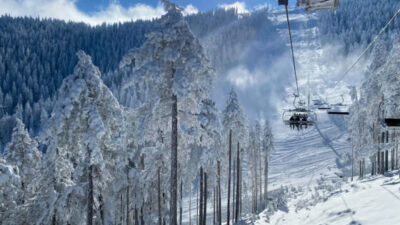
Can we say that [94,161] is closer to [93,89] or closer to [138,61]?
[93,89]

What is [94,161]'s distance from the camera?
12.3m

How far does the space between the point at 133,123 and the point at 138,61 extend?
14.6m

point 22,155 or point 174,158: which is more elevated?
point 174,158

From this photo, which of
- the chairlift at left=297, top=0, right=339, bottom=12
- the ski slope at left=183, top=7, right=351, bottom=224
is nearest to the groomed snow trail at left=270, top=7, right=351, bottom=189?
the ski slope at left=183, top=7, right=351, bottom=224

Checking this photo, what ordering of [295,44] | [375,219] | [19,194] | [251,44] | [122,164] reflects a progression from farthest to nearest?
[251,44], [295,44], [122,164], [19,194], [375,219]

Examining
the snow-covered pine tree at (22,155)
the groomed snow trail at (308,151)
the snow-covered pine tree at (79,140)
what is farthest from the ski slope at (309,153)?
the snow-covered pine tree at (79,140)

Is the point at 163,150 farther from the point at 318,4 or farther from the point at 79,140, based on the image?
the point at 318,4

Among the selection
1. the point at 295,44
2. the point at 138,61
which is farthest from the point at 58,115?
the point at 295,44

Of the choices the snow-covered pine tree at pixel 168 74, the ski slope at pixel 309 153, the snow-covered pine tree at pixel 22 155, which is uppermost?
the snow-covered pine tree at pixel 168 74

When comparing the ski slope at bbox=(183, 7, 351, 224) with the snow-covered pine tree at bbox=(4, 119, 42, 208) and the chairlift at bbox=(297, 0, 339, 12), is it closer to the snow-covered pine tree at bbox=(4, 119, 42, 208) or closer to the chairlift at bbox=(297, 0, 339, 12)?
the snow-covered pine tree at bbox=(4, 119, 42, 208)

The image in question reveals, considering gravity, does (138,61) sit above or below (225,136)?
above

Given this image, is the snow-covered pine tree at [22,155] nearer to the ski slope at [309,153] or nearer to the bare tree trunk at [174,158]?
the bare tree trunk at [174,158]

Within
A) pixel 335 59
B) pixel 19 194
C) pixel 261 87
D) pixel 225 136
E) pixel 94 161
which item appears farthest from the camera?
pixel 335 59

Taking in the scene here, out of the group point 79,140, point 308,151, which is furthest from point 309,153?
point 79,140
